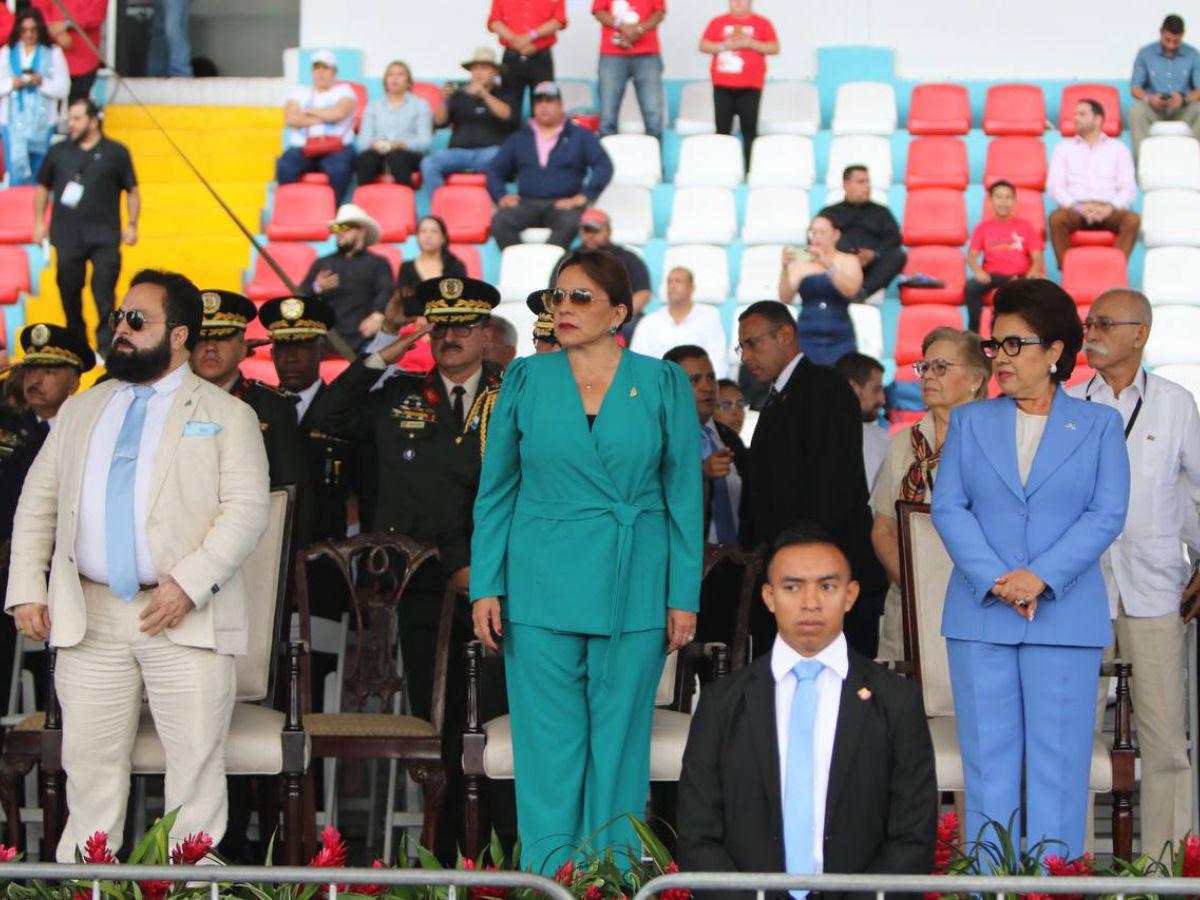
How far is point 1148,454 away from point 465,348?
1899 mm

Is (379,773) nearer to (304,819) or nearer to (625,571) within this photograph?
(304,819)

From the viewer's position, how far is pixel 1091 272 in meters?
10.7

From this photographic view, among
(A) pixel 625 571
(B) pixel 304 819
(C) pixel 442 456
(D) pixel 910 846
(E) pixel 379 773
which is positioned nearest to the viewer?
(D) pixel 910 846

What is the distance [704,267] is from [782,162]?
3.90 feet

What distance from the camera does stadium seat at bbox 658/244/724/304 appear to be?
1081 cm

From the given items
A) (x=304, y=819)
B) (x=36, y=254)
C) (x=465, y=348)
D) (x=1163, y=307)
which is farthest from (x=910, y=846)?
(x=36, y=254)

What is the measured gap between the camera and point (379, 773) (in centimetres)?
648

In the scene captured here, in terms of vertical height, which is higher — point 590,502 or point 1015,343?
point 1015,343

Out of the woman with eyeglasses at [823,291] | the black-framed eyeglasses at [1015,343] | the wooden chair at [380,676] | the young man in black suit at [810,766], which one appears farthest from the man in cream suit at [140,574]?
the woman with eyeglasses at [823,291]

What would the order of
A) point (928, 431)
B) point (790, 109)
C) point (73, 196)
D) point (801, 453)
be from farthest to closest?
point (790, 109) → point (73, 196) → point (801, 453) → point (928, 431)

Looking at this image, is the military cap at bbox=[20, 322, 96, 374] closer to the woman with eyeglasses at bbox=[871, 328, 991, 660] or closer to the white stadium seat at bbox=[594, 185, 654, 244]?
the woman with eyeglasses at bbox=[871, 328, 991, 660]

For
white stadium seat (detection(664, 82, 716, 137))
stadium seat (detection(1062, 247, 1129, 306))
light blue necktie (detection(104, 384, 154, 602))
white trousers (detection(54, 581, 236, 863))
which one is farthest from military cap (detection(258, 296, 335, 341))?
white stadium seat (detection(664, 82, 716, 137))

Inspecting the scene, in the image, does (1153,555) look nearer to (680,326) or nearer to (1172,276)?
(680,326)

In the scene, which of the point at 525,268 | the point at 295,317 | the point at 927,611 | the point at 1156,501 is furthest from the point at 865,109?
the point at 927,611
